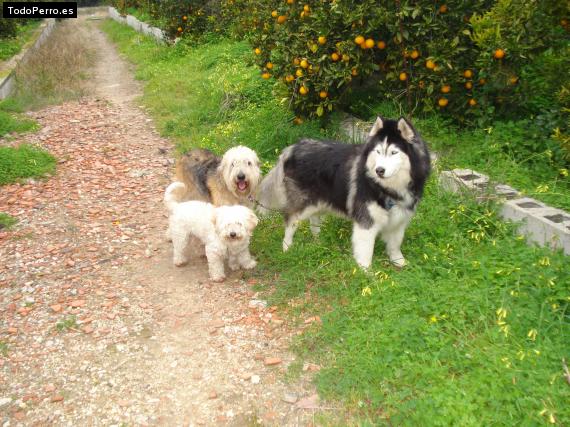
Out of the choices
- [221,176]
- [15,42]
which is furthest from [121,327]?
[15,42]

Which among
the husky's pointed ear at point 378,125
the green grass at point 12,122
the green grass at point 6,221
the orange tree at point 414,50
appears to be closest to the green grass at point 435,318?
the orange tree at point 414,50

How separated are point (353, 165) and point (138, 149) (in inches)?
204

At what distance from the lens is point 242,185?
5336 mm

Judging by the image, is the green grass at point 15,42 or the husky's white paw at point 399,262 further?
the green grass at point 15,42

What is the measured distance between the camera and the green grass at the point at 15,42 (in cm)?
1397

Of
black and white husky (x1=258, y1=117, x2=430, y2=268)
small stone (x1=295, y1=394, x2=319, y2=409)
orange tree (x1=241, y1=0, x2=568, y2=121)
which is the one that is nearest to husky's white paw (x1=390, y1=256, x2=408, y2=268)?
black and white husky (x1=258, y1=117, x2=430, y2=268)

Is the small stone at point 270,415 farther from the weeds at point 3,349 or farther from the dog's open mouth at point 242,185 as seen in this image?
the dog's open mouth at point 242,185

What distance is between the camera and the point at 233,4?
12602mm

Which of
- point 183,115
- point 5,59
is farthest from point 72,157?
point 5,59

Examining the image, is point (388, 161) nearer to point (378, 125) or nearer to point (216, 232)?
point (378, 125)

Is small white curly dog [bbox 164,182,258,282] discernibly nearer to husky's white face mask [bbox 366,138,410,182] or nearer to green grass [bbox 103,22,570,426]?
green grass [bbox 103,22,570,426]

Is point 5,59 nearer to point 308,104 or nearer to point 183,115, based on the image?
point 183,115

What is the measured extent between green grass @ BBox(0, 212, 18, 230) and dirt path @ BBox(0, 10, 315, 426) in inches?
4.2

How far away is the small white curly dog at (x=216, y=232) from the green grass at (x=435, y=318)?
0.36m
